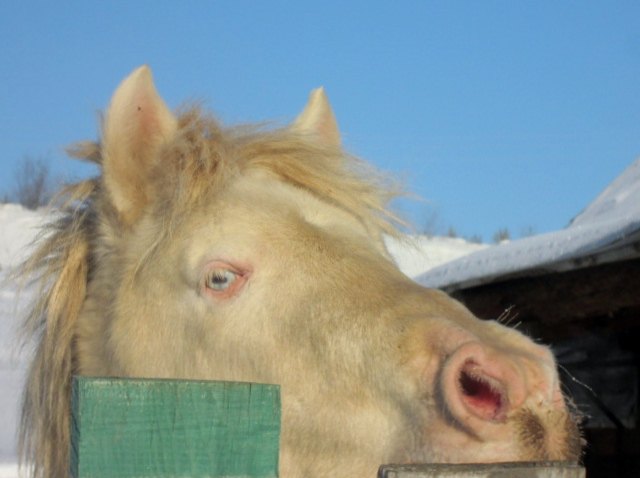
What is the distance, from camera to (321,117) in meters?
4.00

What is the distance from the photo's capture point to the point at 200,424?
4.96 ft

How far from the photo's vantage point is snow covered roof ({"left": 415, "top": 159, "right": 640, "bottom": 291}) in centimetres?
502

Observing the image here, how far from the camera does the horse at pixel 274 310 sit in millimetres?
2074

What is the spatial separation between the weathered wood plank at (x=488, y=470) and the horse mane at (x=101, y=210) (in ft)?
5.12

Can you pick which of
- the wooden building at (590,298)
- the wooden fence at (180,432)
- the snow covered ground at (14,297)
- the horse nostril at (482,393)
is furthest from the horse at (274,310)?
the wooden building at (590,298)

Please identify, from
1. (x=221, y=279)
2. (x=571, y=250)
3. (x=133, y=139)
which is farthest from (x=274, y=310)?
(x=571, y=250)

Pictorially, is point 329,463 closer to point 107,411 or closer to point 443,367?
point 443,367

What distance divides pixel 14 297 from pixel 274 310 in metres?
3.09

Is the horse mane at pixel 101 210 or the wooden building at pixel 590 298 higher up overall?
the wooden building at pixel 590 298

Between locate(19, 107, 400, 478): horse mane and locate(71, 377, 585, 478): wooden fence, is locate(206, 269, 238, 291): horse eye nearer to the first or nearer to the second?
locate(19, 107, 400, 478): horse mane

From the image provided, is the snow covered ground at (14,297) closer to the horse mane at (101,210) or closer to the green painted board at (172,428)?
the horse mane at (101,210)

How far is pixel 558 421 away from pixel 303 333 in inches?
30.1

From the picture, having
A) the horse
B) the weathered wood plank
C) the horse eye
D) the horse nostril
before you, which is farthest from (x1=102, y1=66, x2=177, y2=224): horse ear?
the weathered wood plank

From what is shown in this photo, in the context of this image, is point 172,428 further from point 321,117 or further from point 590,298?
point 590,298
